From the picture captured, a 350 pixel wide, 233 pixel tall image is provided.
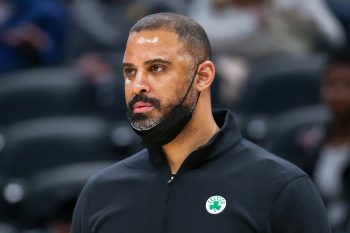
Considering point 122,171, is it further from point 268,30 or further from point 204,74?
point 268,30

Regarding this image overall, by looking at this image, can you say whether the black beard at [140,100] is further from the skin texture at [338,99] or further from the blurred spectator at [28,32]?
the blurred spectator at [28,32]

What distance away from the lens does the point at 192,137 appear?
2818mm

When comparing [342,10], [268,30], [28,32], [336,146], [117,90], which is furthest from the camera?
[342,10]

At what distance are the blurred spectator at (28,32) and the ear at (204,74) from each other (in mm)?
3962

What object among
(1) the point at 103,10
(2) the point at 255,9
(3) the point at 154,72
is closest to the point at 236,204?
(3) the point at 154,72

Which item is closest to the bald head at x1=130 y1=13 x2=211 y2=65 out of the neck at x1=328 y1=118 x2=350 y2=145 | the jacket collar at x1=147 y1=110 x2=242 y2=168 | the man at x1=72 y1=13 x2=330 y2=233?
the man at x1=72 y1=13 x2=330 y2=233

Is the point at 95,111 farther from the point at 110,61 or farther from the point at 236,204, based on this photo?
the point at 236,204

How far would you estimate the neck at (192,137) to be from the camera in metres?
2.80

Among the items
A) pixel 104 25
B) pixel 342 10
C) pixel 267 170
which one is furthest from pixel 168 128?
pixel 104 25

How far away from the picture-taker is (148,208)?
2.76 meters

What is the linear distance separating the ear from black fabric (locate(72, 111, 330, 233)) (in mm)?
159

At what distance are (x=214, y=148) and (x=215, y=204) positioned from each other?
0.19 meters

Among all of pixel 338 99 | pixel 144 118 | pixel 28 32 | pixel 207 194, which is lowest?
pixel 338 99

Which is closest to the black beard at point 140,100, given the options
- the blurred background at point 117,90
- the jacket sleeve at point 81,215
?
the jacket sleeve at point 81,215
